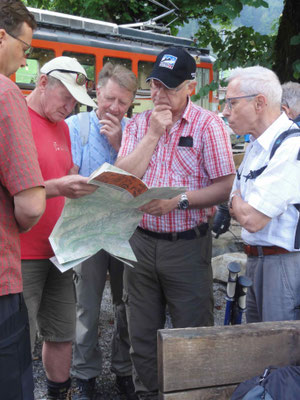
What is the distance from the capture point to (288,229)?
224 centimetres

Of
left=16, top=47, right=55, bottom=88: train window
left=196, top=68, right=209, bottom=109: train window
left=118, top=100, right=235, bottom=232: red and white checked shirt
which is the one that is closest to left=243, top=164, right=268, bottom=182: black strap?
left=118, top=100, right=235, bottom=232: red and white checked shirt

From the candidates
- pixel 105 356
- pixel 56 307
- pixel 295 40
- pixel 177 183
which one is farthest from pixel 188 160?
pixel 295 40

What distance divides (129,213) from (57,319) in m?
0.93

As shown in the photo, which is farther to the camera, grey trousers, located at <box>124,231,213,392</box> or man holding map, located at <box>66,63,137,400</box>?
man holding map, located at <box>66,63,137,400</box>

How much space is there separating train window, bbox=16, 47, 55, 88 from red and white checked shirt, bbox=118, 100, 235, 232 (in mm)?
7052

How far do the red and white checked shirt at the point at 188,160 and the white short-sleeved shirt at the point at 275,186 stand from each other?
257mm

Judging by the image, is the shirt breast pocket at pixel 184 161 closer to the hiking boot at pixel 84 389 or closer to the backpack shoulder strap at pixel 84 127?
the backpack shoulder strap at pixel 84 127

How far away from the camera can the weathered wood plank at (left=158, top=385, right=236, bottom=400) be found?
65.8 inches

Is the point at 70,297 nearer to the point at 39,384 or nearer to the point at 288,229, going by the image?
the point at 39,384

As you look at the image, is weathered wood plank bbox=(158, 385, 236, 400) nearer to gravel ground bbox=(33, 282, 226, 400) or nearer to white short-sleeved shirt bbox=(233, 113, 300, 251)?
white short-sleeved shirt bbox=(233, 113, 300, 251)

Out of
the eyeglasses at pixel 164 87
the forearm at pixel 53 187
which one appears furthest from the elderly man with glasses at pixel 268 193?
the forearm at pixel 53 187

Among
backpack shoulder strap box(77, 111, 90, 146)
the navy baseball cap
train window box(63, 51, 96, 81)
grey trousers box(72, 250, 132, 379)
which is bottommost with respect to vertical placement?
grey trousers box(72, 250, 132, 379)

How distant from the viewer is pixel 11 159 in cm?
161

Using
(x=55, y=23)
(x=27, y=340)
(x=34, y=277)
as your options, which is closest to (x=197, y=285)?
(x=34, y=277)
